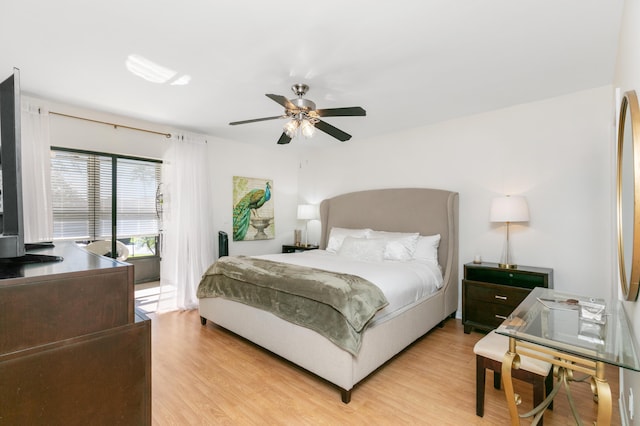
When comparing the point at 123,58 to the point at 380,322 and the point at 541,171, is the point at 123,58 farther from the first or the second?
the point at 541,171

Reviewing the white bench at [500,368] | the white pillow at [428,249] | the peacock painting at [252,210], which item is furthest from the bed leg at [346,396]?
the peacock painting at [252,210]

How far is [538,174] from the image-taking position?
322 cm

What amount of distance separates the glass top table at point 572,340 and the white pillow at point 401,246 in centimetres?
167

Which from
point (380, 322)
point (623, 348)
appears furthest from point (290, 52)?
point (623, 348)

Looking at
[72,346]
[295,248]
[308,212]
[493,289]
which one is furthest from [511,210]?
[72,346]

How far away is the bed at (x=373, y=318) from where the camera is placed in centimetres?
223

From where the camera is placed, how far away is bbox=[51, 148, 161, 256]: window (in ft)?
12.0

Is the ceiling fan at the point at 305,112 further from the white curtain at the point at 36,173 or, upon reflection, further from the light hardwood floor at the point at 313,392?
the white curtain at the point at 36,173

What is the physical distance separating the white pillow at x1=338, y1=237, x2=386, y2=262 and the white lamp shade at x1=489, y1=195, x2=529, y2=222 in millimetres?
1252

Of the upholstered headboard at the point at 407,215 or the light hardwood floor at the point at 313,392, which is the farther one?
the upholstered headboard at the point at 407,215

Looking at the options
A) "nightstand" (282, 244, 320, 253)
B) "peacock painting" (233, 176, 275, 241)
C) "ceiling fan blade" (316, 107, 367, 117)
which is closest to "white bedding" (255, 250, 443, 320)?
"nightstand" (282, 244, 320, 253)

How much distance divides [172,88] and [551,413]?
3.97 m

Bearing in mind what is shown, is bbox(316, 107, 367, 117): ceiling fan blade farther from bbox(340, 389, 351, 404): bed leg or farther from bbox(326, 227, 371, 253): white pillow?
bbox(340, 389, 351, 404): bed leg

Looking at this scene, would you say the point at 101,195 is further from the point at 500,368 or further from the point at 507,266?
the point at 507,266
